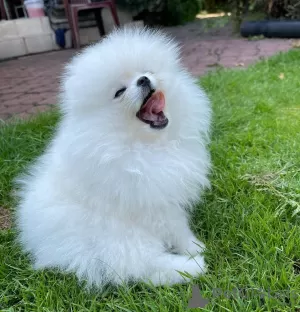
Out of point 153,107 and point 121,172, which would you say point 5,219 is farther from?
point 153,107

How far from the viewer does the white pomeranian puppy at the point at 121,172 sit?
1.28 metres

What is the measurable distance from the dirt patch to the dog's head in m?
0.76

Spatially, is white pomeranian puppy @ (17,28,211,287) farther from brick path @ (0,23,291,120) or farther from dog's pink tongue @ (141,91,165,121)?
brick path @ (0,23,291,120)

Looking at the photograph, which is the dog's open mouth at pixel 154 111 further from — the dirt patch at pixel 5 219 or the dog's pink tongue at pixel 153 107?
the dirt patch at pixel 5 219

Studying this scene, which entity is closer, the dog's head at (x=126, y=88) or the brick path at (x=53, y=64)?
the dog's head at (x=126, y=88)

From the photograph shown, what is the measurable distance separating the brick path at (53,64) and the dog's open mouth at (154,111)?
6.55ft

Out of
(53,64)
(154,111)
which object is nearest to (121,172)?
(154,111)

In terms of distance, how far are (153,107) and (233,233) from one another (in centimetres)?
59

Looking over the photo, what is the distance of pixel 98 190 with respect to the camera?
4.26 ft

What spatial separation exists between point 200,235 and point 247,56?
361 cm

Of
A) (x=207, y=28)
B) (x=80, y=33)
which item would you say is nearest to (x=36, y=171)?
(x=80, y=33)

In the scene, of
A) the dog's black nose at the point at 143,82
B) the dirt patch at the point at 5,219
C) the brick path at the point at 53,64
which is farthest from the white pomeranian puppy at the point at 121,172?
the brick path at the point at 53,64

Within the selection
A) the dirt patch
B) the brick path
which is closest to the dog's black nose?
the dirt patch

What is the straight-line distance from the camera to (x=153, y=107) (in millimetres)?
1354
